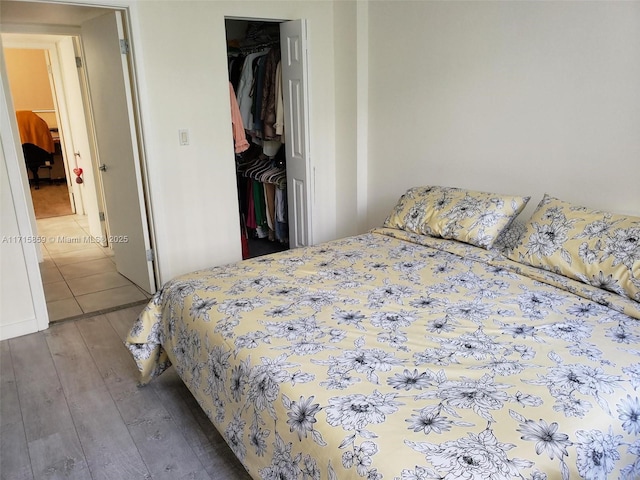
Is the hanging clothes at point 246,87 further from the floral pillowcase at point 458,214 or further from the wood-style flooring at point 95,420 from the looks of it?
the wood-style flooring at point 95,420

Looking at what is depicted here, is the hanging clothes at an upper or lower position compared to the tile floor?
upper

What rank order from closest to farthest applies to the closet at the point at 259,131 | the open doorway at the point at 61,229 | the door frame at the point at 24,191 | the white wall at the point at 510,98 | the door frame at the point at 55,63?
the white wall at the point at 510,98 → the door frame at the point at 24,191 → the open doorway at the point at 61,229 → the closet at the point at 259,131 → the door frame at the point at 55,63

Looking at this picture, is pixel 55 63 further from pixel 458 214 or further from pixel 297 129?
pixel 458 214

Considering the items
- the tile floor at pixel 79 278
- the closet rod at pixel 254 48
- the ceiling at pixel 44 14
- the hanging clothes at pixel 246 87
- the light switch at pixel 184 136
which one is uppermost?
the ceiling at pixel 44 14

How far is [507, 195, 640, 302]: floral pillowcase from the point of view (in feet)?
6.23

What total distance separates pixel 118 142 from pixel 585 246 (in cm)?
302

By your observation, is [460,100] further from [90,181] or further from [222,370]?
[90,181]

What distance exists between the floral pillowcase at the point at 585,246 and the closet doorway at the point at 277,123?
1.96 m

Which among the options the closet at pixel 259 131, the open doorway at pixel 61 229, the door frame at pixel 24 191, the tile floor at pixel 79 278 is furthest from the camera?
the closet at pixel 259 131

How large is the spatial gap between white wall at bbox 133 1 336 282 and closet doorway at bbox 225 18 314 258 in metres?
0.13

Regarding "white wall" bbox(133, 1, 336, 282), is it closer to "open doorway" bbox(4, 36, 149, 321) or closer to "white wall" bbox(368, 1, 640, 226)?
"white wall" bbox(368, 1, 640, 226)

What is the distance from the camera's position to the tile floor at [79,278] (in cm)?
343

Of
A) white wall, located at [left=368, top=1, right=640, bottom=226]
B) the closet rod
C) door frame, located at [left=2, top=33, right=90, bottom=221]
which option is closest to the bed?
white wall, located at [left=368, top=1, right=640, bottom=226]

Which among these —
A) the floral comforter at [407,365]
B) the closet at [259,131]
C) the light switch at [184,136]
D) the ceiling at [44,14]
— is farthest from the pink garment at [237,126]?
the floral comforter at [407,365]
